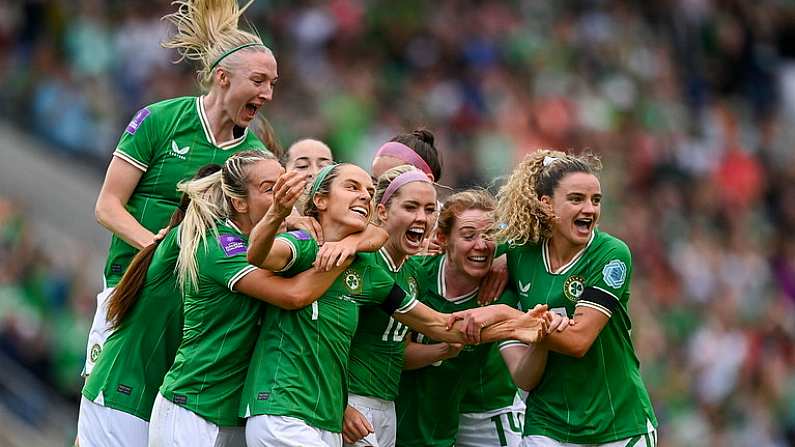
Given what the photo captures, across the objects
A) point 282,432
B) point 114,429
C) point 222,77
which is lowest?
point 114,429

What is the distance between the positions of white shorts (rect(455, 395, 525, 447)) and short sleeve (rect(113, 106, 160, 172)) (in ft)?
6.34

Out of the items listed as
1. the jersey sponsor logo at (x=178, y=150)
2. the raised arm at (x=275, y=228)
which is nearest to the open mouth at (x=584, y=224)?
the raised arm at (x=275, y=228)

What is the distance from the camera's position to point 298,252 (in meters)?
6.39

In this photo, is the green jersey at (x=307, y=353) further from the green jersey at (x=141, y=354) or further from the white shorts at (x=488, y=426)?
the white shorts at (x=488, y=426)

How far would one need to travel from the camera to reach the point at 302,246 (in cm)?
641

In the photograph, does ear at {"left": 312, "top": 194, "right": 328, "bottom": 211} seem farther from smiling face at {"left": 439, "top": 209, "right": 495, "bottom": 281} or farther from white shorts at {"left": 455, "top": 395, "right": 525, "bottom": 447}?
white shorts at {"left": 455, "top": 395, "right": 525, "bottom": 447}

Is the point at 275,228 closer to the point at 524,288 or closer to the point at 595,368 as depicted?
the point at 524,288

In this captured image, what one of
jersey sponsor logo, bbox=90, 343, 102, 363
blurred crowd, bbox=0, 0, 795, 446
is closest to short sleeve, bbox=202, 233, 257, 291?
jersey sponsor logo, bbox=90, 343, 102, 363

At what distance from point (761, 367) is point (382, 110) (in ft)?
14.0

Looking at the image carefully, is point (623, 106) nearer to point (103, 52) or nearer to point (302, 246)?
point (103, 52)

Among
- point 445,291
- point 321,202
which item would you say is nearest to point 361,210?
point 321,202

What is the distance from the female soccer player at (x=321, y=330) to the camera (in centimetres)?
627

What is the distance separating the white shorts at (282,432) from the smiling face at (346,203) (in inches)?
32.6

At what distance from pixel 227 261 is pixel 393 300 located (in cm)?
76
